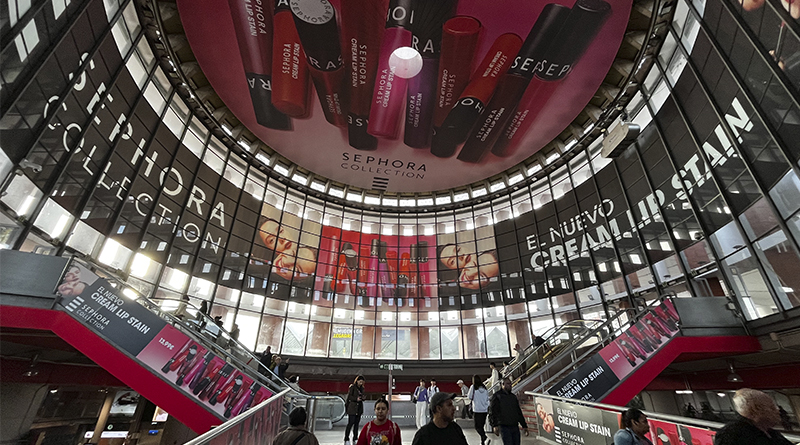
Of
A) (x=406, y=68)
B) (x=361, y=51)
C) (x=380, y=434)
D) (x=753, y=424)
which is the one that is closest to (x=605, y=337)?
(x=753, y=424)

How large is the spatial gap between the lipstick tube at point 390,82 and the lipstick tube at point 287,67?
10.9ft

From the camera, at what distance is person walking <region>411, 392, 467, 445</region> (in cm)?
277

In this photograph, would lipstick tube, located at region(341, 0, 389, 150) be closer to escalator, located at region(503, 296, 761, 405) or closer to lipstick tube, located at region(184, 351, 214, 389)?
lipstick tube, located at region(184, 351, 214, 389)

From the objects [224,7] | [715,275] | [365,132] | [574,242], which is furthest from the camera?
[574,242]

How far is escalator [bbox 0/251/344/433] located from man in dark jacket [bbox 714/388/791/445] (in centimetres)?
823

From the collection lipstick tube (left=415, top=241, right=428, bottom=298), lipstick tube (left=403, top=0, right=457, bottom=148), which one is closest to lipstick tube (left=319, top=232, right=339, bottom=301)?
lipstick tube (left=415, top=241, right=428, bottom=298)

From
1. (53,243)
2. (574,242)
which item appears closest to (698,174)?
(574,242)

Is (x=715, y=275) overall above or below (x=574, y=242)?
below

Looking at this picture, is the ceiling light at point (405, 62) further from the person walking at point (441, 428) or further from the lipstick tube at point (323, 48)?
the person walking at point (441, 428)

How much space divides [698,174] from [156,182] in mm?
22596

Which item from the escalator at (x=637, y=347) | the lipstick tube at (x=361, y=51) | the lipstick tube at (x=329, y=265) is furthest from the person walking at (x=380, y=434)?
the lipstick tube at (x=329, y=265)

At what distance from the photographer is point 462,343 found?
22.4 m

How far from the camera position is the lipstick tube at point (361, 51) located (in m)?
13.5

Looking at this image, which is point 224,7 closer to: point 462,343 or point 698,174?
point 698,174
